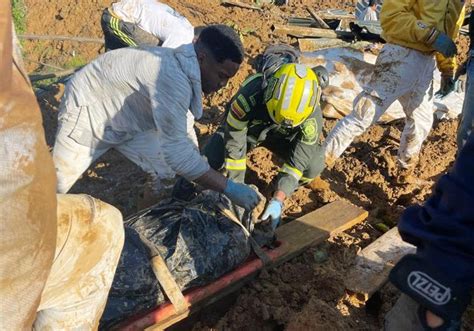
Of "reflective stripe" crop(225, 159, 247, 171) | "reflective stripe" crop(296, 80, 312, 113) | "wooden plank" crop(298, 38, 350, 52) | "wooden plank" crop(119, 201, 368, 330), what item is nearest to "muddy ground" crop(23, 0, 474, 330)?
"wooden plank" crop(119, 201, 368, 330)

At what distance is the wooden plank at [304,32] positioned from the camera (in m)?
7.83

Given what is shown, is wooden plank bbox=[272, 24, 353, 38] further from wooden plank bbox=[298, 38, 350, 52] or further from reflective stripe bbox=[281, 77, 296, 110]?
reflective stripe bbox=[281, 77, 296, 110]

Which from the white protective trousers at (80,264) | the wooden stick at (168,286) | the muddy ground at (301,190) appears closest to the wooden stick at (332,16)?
the muddy ground at (301,190)

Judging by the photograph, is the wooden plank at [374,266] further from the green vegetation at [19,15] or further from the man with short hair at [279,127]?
the green vegetation at [19,15]

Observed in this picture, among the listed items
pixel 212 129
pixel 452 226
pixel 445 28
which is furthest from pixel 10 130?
pixel 212 129

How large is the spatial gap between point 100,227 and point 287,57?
300 cm

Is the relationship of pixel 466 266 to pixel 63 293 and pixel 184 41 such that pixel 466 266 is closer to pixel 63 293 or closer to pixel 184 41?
pixel 63 293

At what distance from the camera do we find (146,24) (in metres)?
4.88

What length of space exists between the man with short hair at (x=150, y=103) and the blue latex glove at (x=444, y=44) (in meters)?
1.78

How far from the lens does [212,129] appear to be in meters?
5.74

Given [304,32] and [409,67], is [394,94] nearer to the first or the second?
[409,67]

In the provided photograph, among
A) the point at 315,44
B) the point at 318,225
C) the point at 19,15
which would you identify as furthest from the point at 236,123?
the point at 19,15

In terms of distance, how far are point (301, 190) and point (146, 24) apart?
7.28 feet

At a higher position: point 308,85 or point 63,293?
point 308,85
